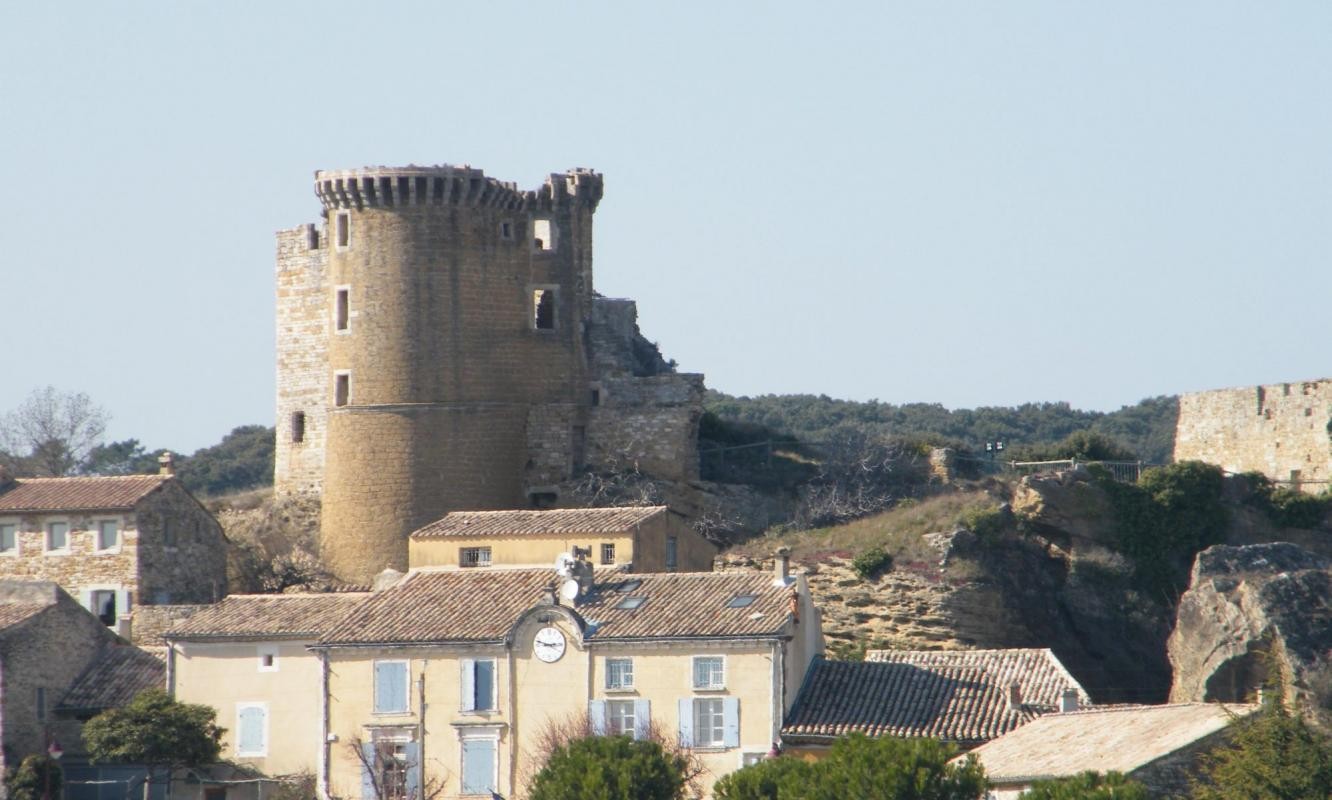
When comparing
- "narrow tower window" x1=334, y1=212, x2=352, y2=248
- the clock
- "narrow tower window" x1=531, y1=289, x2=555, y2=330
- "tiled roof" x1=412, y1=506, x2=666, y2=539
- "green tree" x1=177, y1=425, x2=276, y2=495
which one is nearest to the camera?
the clock

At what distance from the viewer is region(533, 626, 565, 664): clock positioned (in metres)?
52.1

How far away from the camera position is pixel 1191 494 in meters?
64.8

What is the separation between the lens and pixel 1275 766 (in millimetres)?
39750

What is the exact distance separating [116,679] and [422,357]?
12074mm

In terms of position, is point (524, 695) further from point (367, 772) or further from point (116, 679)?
point (116, 679)

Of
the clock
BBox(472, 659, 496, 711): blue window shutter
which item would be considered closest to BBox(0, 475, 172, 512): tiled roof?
BBox(472, 659, 496, 711): blue window shutter

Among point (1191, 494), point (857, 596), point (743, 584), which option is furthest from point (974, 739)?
point (1191, 494)

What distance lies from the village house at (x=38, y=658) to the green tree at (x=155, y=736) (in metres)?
1.65

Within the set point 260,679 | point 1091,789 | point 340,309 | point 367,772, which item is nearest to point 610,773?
point 367,772

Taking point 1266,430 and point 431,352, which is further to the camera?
point 1266,430

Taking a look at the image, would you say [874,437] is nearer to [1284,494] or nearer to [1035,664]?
[1284,494]

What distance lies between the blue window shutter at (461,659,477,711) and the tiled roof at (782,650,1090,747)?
219 inches

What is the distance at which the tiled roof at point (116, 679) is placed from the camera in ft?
183

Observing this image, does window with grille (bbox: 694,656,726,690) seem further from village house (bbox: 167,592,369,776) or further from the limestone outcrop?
the limestone outcrop
